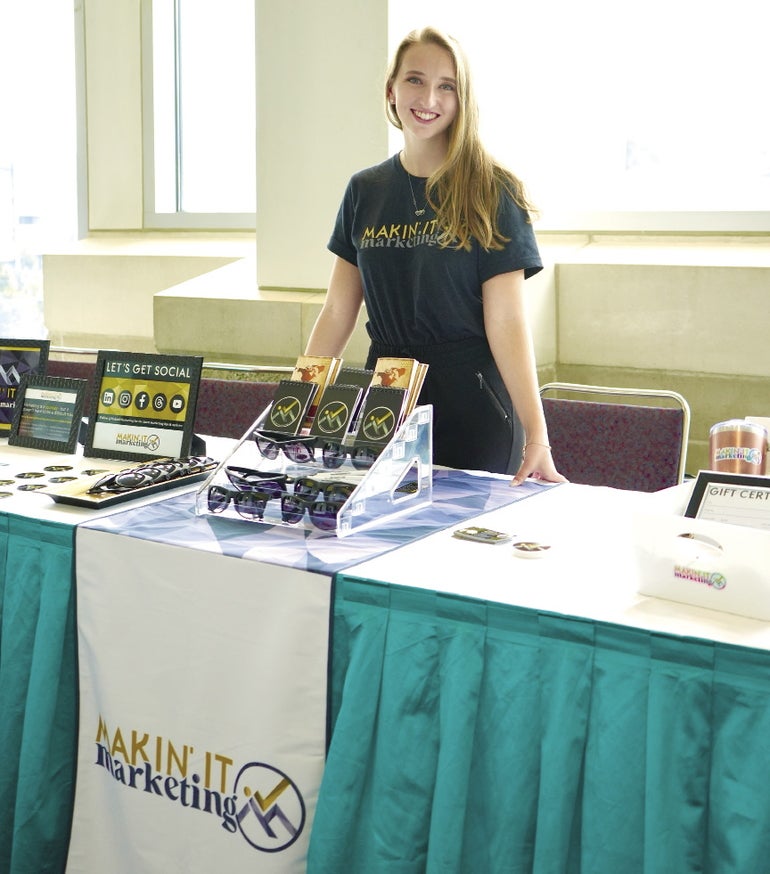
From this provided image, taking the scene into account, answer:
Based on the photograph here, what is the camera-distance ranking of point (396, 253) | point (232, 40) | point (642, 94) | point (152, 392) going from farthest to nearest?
point (232, 40), point (642, 94), point (396, 253), point (152, 392)

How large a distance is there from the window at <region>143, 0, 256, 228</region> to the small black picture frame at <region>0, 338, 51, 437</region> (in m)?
2.21

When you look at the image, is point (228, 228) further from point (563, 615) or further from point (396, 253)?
point (563, 615)

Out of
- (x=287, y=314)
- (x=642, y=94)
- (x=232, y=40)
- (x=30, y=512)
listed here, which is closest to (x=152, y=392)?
(x=30, y=512)

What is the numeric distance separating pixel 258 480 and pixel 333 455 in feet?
0.41

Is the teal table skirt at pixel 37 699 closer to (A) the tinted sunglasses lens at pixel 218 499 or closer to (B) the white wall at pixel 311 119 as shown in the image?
(A) the tinted sunglasses lens at pixel 218 499

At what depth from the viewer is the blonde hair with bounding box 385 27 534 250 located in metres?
2.09

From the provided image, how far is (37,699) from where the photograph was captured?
5.15 ft

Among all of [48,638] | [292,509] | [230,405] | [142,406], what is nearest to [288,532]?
[292,509]

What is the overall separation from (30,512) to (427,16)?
235 cm

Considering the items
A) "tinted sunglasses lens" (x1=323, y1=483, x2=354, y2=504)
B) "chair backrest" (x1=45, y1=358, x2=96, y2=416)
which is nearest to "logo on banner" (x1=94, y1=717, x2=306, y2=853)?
"tinted sunglasses lens" (x1=323, y1=483, x2=354, y2=504)

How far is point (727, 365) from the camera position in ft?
10.3

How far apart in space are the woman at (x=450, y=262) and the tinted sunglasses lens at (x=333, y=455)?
0.47 m

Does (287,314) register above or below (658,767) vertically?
above

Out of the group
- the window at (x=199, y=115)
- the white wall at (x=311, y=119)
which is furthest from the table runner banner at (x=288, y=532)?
the window at (x=199, y=115)
